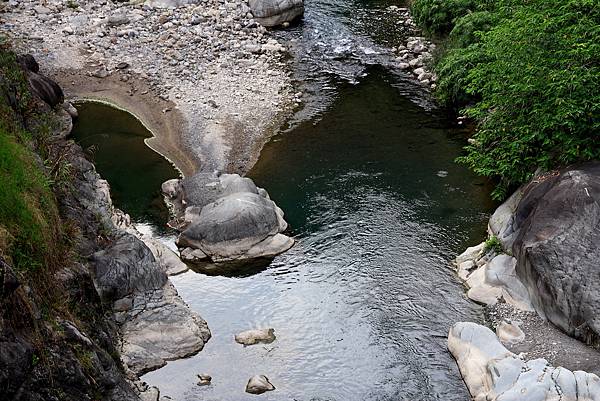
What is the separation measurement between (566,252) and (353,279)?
587cm

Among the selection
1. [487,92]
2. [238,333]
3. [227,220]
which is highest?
[487,92]

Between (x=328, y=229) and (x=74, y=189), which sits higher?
(x=74, y=189)

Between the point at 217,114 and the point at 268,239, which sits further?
the point at 217,114

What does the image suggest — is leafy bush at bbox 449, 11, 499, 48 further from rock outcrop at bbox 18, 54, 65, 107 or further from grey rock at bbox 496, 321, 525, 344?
rock outcrop at bbox 18, 54, 65, 107

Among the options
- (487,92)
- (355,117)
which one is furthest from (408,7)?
(487,92)

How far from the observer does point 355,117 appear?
30.0 m

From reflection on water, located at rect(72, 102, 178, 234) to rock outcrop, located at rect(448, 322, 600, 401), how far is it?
425 inches

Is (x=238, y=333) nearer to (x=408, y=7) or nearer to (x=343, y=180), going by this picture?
(x=343, y=180)

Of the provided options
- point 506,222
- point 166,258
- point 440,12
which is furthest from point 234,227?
point 440,12

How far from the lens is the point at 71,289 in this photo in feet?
48.4

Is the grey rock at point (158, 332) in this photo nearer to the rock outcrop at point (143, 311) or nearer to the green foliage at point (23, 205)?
the rock outcrop at point (143, 311)

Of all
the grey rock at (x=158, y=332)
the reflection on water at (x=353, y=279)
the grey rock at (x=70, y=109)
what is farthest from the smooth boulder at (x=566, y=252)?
the grey rock at (x=70, y=109)

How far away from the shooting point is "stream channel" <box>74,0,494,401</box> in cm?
1730

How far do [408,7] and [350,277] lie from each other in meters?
24.7
